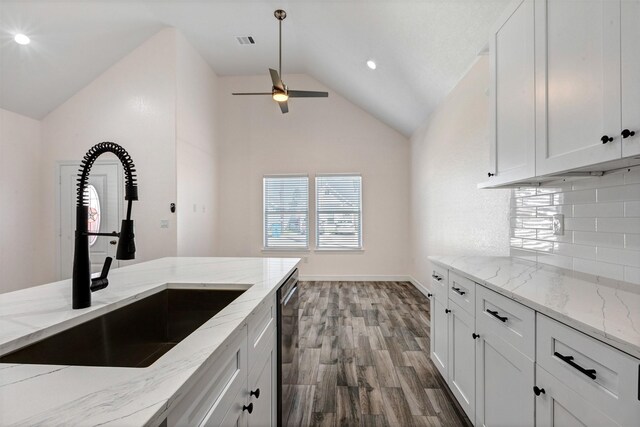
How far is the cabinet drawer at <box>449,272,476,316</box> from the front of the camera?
1.64 m

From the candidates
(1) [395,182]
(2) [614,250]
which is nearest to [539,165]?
(2) [614,250]

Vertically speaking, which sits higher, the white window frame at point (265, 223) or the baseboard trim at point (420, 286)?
the white window frame at point (265, 223)

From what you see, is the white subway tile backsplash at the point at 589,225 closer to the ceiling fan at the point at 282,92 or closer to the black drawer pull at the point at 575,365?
the black drawer pull at the point at 575,365

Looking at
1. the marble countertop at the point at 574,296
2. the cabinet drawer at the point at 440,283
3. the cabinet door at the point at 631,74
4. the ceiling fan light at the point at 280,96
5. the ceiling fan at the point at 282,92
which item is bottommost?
the cabinet drawer at the point at 440,283

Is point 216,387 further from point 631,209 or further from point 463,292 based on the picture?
point 631,209

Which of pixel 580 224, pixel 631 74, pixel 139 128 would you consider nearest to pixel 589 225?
pixel 580 224

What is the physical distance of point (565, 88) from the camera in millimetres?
1322

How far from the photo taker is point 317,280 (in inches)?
228

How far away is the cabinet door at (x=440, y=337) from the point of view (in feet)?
6.75

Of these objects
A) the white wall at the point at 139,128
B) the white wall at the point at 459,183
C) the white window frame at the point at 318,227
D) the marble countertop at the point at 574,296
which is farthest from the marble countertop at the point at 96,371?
the white window frame at the point at 318,227

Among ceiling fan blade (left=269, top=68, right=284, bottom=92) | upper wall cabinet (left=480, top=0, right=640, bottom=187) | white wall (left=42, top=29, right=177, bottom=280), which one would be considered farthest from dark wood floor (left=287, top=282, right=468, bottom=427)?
ceiling fan blade (left=269, top=68, right=284, bottom=92)

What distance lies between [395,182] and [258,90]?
333 cm

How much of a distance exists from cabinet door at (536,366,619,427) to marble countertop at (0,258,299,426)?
41.9 inches

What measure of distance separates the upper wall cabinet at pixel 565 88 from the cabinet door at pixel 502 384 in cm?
86
